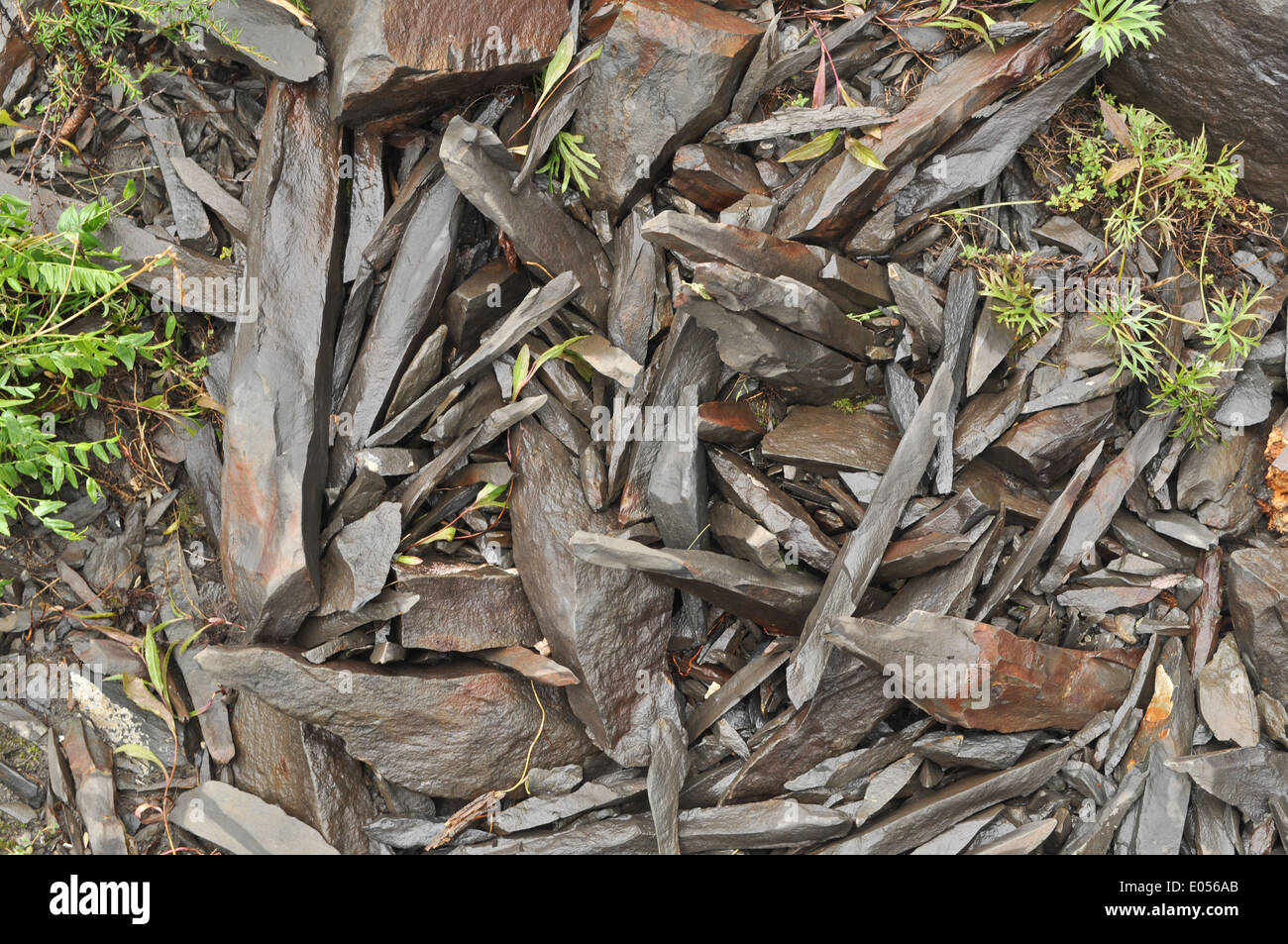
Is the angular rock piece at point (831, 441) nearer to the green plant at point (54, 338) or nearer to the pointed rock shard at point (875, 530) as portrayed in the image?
the pointed rock shard at point (875, 530)

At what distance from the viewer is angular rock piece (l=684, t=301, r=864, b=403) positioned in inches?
152

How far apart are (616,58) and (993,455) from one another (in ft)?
8.88

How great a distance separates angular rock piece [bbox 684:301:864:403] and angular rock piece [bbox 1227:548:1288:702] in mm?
2079

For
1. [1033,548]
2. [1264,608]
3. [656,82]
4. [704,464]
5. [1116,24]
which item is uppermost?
[1116,24]

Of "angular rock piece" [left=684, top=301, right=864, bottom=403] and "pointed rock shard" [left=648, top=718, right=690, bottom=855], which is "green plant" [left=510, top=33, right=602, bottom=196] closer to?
"angular rock piece" [left=684, top=301, right=864, bottom=403]

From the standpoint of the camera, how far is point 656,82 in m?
4.01

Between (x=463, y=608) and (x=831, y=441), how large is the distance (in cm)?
201

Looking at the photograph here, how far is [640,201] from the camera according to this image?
425 centimetres

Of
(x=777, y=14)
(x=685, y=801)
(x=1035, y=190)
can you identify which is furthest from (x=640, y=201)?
(x=685, y=801)

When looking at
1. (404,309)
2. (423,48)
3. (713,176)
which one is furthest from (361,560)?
(713,176)

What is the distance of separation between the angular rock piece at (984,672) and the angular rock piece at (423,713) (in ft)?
5.17

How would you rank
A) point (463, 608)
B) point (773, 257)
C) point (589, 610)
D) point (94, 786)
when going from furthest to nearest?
point (94, 786) → point (463, 608) → point (589, 610) → point (773, 257)

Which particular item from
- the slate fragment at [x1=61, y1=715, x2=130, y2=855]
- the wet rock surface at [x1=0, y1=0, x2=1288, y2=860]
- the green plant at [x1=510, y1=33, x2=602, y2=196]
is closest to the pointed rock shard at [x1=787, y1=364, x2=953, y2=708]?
the wet rock surface at [x1=0, y1=0, x2=1288, y2=860]

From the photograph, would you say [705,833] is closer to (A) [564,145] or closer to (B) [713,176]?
(B) [713,176]
